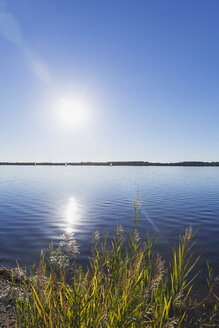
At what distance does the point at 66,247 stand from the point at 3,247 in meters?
8.59

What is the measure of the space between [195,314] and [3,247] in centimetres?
962

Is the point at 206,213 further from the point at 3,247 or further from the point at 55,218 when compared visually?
the point at 3,247

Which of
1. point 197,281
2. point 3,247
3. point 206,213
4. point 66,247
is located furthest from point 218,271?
point 206,213

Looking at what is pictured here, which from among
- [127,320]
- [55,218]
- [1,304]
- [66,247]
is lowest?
[55,218]

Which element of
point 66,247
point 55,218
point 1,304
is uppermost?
point 66,247

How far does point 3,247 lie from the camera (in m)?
11.1

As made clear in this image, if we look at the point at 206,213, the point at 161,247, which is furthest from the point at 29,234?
the point at 206,213

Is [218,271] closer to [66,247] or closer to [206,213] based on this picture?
[66,247]

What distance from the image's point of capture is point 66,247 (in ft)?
14.6

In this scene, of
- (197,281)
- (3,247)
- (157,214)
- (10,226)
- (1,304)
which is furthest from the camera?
(157,214)

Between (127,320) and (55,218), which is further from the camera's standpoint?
(55,218)

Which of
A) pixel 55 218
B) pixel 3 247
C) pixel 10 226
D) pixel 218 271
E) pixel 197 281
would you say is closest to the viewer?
pixel 197 281

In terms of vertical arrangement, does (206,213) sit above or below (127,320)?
below

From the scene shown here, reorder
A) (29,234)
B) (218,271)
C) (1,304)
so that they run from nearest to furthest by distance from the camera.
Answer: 1. (1,304)
2. (218,271)
3. (29,234)
